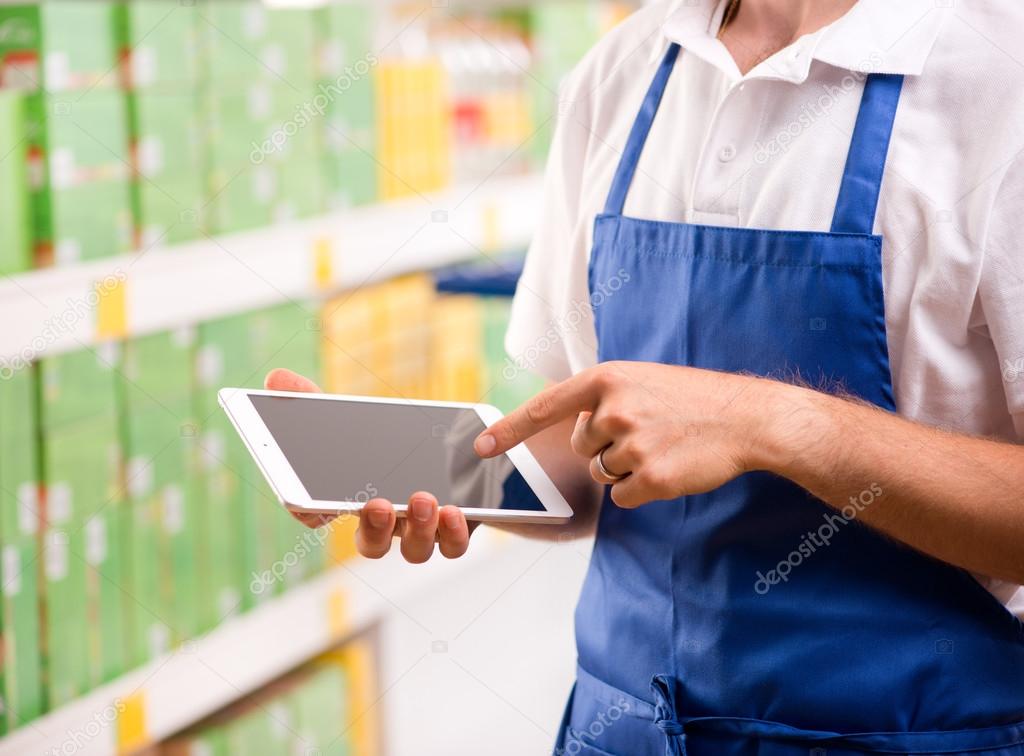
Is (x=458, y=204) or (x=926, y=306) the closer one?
(x=926, y=306)

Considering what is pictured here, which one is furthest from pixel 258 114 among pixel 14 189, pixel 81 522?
pixel 81 522

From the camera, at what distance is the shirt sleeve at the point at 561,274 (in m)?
1.25

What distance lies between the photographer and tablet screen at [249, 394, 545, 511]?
3.45ft

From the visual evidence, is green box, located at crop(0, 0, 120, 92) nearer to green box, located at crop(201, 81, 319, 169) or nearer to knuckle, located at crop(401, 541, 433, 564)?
green box, located at crop(201, 81, 319, 169)

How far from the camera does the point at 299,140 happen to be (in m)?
2.16

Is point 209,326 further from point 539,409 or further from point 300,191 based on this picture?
point 539,409

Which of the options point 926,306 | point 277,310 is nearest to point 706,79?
point 926,306

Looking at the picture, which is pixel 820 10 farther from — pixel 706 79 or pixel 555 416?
pixel 555 416

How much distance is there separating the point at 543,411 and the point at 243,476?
4.04ft

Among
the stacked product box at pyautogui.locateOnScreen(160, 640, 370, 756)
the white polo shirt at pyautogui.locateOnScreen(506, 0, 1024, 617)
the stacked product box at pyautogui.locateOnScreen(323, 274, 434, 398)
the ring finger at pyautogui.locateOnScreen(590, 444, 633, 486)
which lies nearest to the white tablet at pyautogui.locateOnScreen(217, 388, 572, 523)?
the ring finger at pyautogui.locateOnScreen(590, 444, 633, 486)

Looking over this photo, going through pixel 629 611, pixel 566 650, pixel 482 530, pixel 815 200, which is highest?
pixel 815 200

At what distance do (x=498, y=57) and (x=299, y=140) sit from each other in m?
1.24

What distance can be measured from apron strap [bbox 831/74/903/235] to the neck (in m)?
0.13

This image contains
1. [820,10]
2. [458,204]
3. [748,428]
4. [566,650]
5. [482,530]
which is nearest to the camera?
[748,428]
